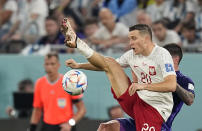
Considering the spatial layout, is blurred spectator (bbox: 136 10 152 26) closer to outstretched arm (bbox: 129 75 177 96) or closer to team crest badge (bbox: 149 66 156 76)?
team crest badge (bbox: 149 66 156 76)

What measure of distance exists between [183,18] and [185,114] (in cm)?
189

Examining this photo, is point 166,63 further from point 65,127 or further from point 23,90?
point 23,90

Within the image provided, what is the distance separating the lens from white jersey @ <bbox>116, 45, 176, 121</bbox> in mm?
8539

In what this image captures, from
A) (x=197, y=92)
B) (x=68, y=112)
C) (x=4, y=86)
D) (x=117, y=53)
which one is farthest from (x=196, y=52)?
(x=4, y=86)

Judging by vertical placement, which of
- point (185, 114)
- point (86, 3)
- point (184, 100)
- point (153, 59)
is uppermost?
point (86, 3)

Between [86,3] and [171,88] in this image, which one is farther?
[86,3]

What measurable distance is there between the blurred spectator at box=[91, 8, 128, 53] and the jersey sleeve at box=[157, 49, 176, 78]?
444cm

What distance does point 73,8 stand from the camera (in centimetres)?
1523

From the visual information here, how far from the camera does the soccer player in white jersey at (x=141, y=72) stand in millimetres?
8406

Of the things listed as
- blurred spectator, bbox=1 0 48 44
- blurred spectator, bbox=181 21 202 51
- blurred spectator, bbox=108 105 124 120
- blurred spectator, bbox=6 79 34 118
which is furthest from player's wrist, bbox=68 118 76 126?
blurred spectator, bbox=1 0 48 44

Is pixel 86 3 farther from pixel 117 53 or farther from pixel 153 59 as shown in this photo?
pixel 153 59

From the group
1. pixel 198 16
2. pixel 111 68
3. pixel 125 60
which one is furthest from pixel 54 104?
pixel 198 16

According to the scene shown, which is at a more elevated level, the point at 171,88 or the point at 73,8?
the point at 73,8

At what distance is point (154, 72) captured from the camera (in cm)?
870
